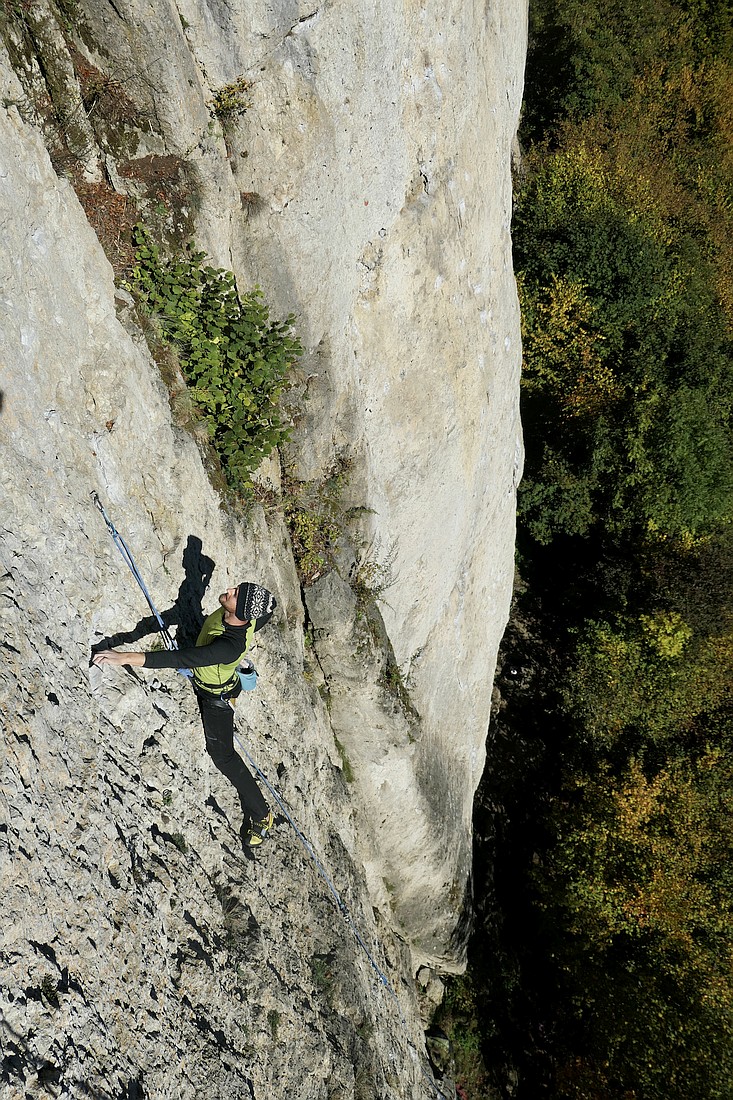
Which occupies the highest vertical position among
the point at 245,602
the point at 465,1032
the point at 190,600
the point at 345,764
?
the point at 345,764

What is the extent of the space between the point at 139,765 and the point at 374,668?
397 cm

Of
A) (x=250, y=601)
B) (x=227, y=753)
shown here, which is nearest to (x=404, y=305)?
(x=250, y=601)

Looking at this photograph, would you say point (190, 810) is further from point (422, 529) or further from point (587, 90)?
point (587, 90)

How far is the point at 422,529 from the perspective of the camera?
33.4 ft

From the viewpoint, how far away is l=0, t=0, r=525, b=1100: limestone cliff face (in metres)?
4.88

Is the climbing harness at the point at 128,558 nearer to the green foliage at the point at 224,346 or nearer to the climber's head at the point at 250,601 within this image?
the climber's head at the point at 250,601

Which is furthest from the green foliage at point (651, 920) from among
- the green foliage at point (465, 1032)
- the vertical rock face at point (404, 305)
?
the vertical rock face at point (404, 305)

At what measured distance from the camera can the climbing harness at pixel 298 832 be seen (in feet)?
19.1

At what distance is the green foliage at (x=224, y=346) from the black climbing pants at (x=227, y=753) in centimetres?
237

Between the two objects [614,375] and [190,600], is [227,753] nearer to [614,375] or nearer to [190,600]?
[190,600]

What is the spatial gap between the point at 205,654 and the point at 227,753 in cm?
129

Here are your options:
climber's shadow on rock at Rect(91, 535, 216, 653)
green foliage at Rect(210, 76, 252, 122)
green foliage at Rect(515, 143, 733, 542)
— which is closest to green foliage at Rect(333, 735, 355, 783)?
climber's shadow on rock at Rect(91, 535, 216, 653)

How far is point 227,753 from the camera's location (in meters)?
6.47

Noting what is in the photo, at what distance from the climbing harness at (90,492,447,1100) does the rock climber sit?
0.56 feet
